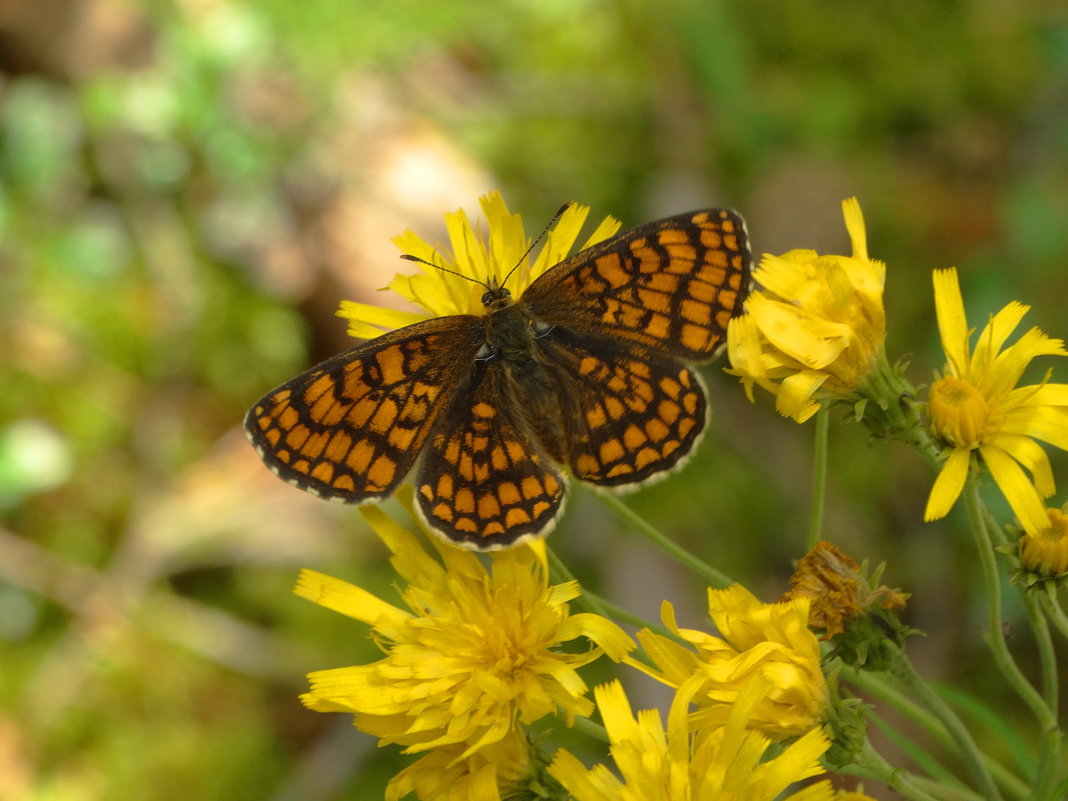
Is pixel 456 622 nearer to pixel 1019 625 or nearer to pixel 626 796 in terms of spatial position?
pixel 626 796

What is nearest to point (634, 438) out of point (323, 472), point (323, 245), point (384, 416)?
point (384, 416)

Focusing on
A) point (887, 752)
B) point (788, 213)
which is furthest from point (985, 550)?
point (788, 213)

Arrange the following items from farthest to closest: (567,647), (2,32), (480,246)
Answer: (2,32)
(567,647)
(480,246)

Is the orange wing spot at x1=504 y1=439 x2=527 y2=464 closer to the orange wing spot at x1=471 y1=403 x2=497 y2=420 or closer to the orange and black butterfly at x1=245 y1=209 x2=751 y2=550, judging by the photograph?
the orange and black butterfly at x1=245 y1=209 x2=751 y2=550

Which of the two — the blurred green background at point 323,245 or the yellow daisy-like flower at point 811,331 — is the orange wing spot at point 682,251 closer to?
the yellow daisy-like flower at point 811,331

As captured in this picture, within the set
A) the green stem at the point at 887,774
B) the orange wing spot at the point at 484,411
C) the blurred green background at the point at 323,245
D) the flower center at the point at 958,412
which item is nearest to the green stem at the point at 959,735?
the green stem at the point at 887,774

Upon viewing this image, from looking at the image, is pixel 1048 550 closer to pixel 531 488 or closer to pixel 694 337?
pixel 694 337
